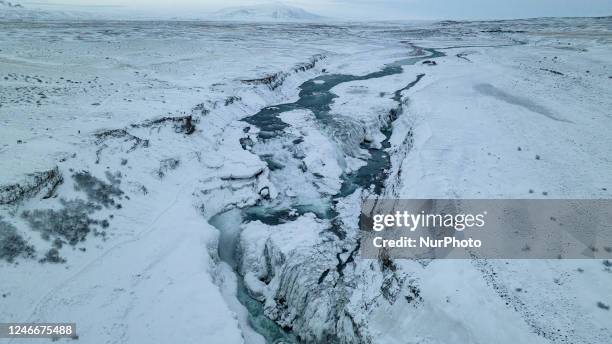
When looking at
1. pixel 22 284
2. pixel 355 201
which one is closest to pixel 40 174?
pixel 22 284

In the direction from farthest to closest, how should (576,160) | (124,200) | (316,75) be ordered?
(316,75), (576,160), (124,200)

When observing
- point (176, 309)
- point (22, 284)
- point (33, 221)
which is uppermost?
point (33, 221)

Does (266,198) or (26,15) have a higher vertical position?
(26,15)

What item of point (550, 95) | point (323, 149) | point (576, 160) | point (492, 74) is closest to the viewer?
point (576, 160)

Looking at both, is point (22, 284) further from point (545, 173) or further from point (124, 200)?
point (545, 173)

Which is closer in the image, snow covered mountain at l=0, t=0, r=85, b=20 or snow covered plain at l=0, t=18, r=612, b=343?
snow covered plain at l=0, t=18, r=612, b=343

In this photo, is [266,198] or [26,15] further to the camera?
[26,15]

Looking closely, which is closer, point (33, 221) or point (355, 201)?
point (33, 221)

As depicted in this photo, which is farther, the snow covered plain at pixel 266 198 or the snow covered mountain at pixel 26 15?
the snow covered mountain at pixel 26 15
